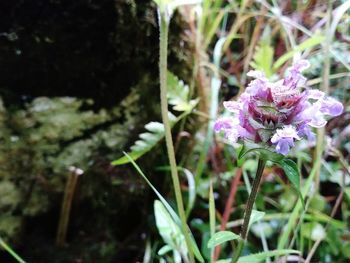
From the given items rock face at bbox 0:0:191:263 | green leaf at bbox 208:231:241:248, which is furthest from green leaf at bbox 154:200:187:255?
green leaf at bbox 208:231:241:248

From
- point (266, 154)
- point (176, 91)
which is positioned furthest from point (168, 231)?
point (266, 154)

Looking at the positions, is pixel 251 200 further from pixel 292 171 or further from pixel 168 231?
pixel 168 231

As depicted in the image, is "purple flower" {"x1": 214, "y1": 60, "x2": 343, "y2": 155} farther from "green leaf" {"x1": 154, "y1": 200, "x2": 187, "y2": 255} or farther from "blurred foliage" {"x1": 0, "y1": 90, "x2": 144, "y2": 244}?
"blurred foliage" {"x1": 0, "y1": 90, "x2": 144, "y2": 244}

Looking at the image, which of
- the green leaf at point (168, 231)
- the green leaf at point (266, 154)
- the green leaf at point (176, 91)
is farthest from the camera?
the green leaf at point (176, 91)

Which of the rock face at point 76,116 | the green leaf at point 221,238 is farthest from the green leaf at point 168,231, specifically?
the green leaf at point 221,238

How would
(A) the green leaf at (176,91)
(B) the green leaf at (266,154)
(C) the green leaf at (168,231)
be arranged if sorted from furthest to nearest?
(A) the green leaf at (176,91)
(C) the green leaf at (168,231)
(B) the green leaf at (266,154)

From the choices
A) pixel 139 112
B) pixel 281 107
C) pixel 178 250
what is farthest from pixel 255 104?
pixel 139 112

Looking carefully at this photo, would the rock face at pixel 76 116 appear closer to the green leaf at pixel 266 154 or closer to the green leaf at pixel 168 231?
the green leaf at pixel 168 231

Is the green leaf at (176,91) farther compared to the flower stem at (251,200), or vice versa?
the green leaf at (176,91)
